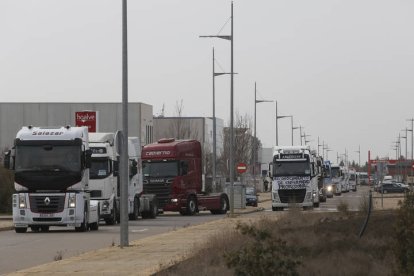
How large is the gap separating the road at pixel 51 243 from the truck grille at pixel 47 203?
91 centimetres

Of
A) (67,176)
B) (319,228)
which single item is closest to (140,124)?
(67,176)

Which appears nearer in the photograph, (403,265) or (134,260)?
(403,265)

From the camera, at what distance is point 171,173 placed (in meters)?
50.0

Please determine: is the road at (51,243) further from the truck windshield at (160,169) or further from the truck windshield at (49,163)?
the truck windshield at (160,169)

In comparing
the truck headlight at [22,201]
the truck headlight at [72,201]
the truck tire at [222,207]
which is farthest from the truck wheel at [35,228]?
the truck tire at [222,207]

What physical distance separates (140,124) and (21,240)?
238 feet

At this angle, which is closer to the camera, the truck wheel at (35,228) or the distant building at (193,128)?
the truck wheel at (35,228)

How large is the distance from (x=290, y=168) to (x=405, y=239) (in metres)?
41.9

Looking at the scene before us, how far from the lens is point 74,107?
107125 millimetres

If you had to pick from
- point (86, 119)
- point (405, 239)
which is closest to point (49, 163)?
point (86, 119)

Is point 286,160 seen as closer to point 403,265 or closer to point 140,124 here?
point 403,265

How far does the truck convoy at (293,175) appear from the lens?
53906 mm

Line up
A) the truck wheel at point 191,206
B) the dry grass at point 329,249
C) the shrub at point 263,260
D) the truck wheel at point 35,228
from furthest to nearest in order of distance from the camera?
the truck wheel at point 191,206 → the truck wheel at point 35,228 → the dry grass at point 329,249 → the shrub at point 263,260

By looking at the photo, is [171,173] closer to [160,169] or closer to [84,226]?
[160,169]
